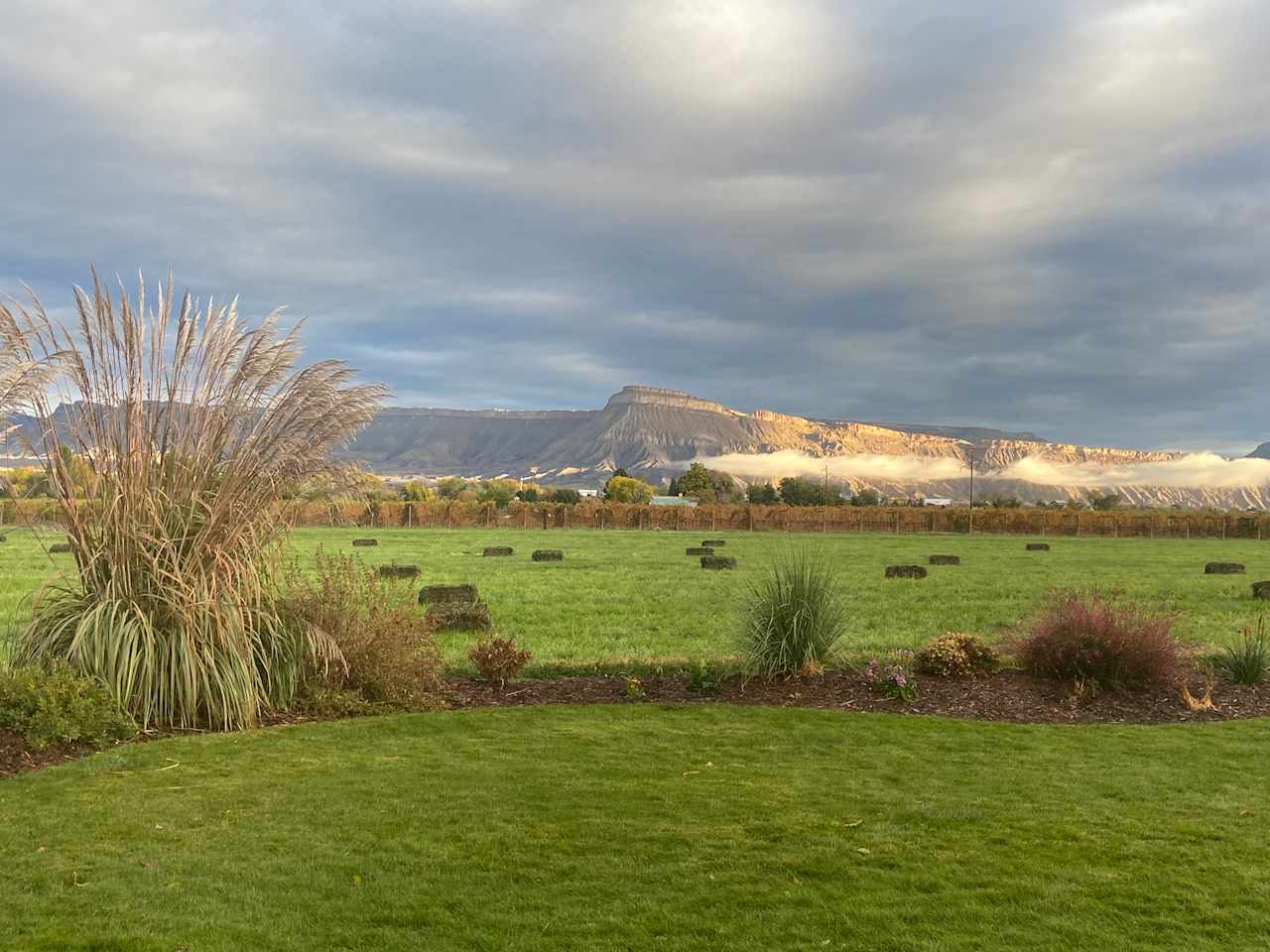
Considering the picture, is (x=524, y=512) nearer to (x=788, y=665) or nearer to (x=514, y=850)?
(x=788, y=665)

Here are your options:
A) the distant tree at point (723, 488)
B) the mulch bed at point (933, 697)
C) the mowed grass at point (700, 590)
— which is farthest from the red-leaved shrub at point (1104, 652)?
the distant tree at point (723, 488)

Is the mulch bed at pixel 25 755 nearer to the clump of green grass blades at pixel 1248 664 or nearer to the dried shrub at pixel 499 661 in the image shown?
the dried shrub at pixel 499 661

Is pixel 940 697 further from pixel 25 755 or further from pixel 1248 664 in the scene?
pixel 25 755

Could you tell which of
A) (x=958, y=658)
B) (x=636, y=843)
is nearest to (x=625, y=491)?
(x=958, y=658)

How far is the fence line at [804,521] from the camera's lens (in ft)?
202

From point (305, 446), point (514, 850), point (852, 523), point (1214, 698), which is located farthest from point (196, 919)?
point (852, 523)

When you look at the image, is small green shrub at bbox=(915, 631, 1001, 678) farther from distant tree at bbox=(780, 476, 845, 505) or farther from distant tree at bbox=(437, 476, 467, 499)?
distant tree at bbox=(437, 476, 467, 499)

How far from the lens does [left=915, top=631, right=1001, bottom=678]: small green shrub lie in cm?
1059

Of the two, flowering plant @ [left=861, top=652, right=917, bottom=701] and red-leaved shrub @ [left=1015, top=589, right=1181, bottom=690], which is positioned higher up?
red-leaved shrub @ [left=1015, top=589, right=1181, bottom=690]

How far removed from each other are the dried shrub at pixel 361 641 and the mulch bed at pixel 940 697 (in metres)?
0.61

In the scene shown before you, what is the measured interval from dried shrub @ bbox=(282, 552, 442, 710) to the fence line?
50576 mm

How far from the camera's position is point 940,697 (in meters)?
9.95

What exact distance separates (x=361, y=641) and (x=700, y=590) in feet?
46.4

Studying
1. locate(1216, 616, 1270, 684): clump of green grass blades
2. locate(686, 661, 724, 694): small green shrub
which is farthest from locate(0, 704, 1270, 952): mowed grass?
locate(1216, 616, 1270, 684): clump of green grass blades
